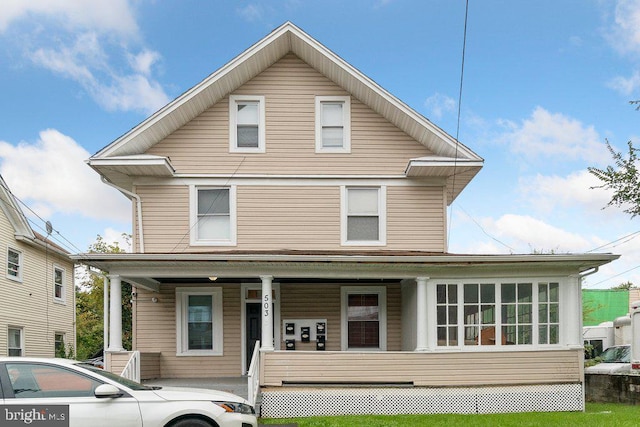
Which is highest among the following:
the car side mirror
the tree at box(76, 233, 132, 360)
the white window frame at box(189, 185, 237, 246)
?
the white window frame at box(189, 185, 237, 246)

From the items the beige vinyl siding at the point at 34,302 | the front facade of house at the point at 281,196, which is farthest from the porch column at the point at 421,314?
the beige vinyl siding at the point at 34,302

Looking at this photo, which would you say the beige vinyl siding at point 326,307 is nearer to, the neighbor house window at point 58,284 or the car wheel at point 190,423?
the car wheel at point 190,423

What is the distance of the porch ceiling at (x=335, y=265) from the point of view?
41.7 ft

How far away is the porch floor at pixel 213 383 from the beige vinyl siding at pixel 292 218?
3.17 metres

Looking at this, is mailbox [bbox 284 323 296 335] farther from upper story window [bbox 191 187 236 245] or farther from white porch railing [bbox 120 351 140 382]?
white porch railing [bbox 120 351 140 382]

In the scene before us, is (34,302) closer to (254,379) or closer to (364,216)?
(364,216)

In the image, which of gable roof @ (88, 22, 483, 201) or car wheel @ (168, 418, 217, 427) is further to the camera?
gable roof @ (88, 22, 483, 201)

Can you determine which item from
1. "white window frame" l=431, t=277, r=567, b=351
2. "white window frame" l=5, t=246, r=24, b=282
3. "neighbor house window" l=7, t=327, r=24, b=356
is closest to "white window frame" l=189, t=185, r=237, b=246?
"white window frame" l=431, t=277, r=567, b=351

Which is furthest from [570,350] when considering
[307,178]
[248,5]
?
[248,5]

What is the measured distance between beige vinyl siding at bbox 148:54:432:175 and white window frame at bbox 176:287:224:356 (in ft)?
9.92

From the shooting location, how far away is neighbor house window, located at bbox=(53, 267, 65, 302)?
2638 cm

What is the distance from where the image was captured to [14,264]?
23.0m

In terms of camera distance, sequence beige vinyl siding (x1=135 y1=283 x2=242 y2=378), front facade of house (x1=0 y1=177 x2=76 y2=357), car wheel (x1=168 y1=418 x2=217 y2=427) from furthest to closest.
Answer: front facade of house (x1=0 y1=177 x2=76 y2=357)
beige vinyl siding (x1=135 y1=283 x2=242 y2=378)
car wheel (x1=168 y1=418 x2=217 y2=427)

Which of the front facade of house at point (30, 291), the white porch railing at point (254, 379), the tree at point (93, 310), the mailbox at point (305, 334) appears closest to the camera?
the white porch railing at point (254, 379)
